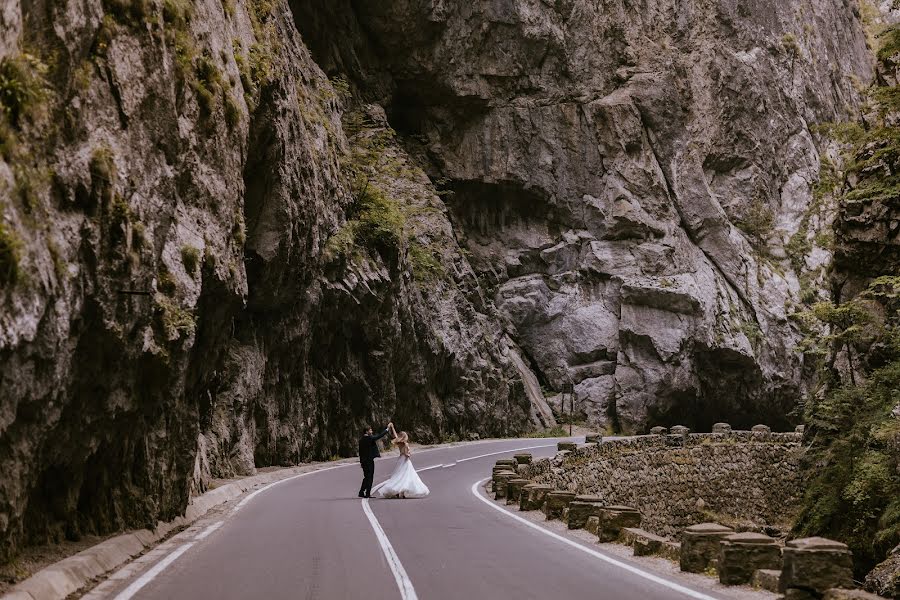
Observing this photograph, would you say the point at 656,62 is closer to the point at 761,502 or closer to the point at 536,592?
the point at 761,502

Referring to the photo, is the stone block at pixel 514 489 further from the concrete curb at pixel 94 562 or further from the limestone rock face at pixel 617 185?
the limestone rock face at pixel 617 185

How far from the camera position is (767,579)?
7.79 m

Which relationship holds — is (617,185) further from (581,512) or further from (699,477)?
(581,512)

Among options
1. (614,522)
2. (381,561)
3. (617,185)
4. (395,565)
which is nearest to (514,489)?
(614,522)

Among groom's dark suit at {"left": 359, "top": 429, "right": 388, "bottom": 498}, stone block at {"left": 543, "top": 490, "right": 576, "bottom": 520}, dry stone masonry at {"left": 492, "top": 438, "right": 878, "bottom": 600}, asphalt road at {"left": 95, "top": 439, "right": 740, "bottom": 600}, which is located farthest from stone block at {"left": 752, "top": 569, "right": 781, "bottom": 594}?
groom's dark suit at {"left": 359, "top": 429, "right": 388, "bottom": 498}

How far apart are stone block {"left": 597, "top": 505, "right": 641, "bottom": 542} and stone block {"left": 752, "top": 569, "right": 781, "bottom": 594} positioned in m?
Result: 3.79

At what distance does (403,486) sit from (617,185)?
122ft

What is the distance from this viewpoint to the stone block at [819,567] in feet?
22.3

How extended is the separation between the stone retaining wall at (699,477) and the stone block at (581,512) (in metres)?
15.4

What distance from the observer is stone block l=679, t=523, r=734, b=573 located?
9125 millimetres

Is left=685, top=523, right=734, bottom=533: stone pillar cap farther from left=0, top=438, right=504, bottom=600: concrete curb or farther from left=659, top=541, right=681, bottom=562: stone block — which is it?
left=0, top=438, right=504, bottom=600: concrete curb

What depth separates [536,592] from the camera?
26.6 feet

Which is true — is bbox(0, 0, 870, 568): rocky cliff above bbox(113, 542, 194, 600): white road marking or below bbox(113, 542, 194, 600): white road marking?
above

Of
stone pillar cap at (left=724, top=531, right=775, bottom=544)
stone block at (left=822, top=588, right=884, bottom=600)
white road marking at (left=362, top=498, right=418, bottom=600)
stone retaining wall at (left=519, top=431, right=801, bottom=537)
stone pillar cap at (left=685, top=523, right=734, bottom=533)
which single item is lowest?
stone retaining wall at (left=519, top=431, right=801, bottom=537)
